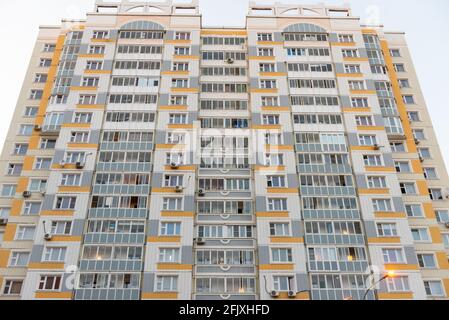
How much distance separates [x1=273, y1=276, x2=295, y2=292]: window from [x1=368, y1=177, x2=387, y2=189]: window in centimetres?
1276

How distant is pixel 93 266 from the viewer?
128 ft

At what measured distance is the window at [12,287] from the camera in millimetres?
39156

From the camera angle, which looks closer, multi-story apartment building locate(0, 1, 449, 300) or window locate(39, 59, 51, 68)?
multi-story apartment building locate(0, 1, 449, 300)

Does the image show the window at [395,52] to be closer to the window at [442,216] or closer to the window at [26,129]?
the window at [442,216]

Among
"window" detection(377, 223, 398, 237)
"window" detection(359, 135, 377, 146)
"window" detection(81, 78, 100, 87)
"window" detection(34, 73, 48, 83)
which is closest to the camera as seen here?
"window" detection(377, 223, 398, 237)

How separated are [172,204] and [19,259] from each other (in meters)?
14.9

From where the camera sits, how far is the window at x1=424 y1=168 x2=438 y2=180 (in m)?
47.8

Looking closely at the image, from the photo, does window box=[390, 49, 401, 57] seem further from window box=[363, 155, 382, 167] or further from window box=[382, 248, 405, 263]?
window box=[382, 248, 405, 263]

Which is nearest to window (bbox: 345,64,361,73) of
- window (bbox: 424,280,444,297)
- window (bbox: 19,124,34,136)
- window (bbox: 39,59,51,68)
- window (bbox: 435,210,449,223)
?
window (bbox: 435,210,449,223)

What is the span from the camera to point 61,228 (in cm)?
4053

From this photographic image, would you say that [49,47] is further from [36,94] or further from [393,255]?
[393,255]

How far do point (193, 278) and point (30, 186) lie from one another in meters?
19.5
